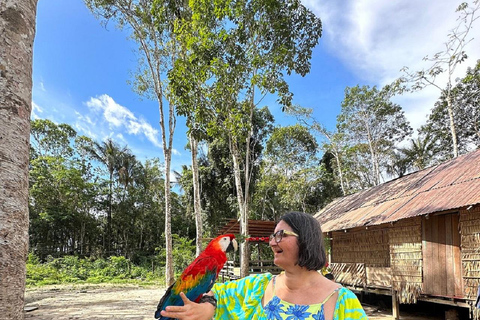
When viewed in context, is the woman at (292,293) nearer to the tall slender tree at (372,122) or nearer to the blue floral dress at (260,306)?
the blue floral dress at (260,306)

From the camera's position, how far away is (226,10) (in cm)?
898

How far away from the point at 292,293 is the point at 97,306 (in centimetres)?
1088

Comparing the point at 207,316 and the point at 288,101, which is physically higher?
the point at 288,101

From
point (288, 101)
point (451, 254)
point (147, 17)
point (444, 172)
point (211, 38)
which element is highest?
point (147, 17)

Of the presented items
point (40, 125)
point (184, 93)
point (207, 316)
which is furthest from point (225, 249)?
point (40, 125)

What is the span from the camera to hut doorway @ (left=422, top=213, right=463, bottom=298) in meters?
7.14

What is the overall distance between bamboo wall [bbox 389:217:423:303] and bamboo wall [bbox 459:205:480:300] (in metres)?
1.23

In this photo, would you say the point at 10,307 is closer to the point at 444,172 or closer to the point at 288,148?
the point at 444,172

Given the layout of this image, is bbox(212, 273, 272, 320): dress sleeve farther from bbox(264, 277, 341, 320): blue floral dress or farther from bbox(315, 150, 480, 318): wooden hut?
bbox(315, 150, 480, 318): wooden hut

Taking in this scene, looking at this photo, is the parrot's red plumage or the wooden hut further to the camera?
the wooden hut

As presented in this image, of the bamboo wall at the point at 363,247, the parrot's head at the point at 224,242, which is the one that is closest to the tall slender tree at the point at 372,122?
the bamboo wall at the point at 363,247

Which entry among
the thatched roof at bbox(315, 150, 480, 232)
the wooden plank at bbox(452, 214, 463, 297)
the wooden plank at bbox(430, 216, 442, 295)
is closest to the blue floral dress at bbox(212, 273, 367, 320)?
the thatched roof at bbox(315, 150, 480, 232)

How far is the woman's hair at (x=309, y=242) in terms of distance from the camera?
55.5 inches

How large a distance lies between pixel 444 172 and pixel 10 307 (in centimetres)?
1008
